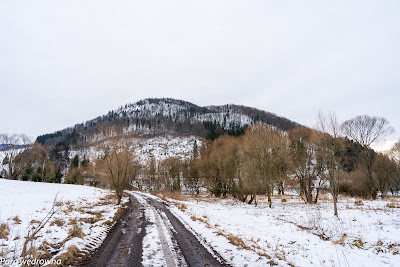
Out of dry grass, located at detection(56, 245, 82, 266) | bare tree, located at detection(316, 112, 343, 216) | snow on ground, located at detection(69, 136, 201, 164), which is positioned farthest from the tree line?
snow on ground, located at detection(69, 136, 201, 164)

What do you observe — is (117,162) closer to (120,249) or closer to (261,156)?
(120,249)

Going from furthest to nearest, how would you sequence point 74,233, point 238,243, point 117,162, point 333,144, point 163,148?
1. point 163,148
2. point 117,162
3. point 333,144
4. point 74,233
5. point 238,243

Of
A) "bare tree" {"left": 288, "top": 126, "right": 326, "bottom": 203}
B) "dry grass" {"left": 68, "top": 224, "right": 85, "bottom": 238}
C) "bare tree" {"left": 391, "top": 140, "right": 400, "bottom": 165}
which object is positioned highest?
"bare tree" {"left": 391, "top": 140, "right": 400, "bottom": 165}

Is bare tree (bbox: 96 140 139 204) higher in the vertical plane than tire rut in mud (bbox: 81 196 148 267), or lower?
higher

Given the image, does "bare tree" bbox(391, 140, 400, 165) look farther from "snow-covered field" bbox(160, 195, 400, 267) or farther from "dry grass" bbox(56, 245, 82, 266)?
"dry grass" bbox(56, 245, 82, 266)

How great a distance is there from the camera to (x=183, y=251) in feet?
21.7

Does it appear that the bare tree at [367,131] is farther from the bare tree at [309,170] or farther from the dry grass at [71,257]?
the dry grass at [71,257]

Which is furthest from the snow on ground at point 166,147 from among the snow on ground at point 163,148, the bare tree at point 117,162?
the bare tree at point 117,162

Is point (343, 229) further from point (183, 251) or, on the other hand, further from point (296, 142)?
point (296, 142)

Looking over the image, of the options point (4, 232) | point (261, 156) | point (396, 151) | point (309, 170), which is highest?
point (396, 151)

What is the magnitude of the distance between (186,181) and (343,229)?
171 feet

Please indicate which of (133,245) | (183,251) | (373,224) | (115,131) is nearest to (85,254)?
(133,245)

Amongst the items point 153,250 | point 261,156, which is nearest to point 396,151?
point 261,156

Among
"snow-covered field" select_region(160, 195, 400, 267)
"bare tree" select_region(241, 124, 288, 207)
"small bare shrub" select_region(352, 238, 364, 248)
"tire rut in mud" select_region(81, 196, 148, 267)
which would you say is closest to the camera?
"tire rut in mud" select_region(81, 196, 148, 267)
